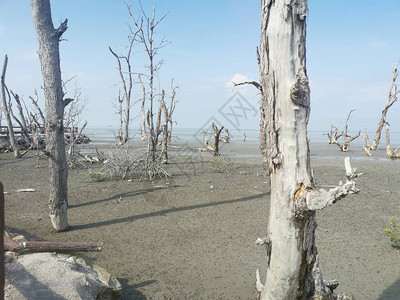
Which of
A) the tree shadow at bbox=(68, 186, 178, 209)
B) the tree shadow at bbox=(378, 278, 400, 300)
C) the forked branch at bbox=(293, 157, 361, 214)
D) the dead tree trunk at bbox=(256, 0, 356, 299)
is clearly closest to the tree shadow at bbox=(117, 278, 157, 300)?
the dead tree trunk at bbox=(256, 0, 356, 299)

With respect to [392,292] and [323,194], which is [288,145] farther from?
[392,292]

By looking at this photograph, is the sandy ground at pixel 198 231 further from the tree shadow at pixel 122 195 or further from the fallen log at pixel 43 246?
→ the fallen log at pixel 43 246

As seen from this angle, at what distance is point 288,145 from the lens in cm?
288

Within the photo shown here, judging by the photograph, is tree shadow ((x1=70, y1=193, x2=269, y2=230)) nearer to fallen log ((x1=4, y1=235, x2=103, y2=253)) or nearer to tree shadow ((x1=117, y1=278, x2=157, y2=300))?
tree shadow ((x1=117, y1=278, x2=157, y2=300))

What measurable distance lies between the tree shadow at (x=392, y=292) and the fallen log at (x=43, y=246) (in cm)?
356

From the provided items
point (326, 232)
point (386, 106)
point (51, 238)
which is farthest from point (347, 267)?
point (386, 106)

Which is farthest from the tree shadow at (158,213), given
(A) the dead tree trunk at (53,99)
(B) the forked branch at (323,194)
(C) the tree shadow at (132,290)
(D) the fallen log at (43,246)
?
(B) the forked branch at (323,194)

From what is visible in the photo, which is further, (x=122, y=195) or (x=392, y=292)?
(x=122, y=195)

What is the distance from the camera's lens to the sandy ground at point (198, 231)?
4.39m

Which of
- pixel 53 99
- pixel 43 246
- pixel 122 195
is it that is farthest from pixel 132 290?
pixel 122 195

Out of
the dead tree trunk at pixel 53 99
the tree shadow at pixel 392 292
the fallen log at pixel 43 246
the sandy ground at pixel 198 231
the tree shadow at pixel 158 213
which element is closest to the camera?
the fallen log at pixel 43 246

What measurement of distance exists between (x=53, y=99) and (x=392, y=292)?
608cm

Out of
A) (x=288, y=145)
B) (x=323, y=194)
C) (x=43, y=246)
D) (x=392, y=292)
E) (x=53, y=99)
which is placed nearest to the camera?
(x=323, y=194)

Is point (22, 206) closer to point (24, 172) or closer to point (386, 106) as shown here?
point (24, 172)
